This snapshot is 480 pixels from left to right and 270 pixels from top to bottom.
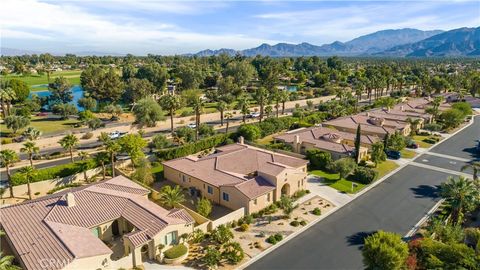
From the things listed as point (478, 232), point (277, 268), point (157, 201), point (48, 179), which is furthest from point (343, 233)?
point (48, 179)

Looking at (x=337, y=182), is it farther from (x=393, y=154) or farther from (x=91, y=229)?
(x=91, y=229)

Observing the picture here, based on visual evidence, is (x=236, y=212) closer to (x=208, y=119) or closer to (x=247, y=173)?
(x=247, y=173)

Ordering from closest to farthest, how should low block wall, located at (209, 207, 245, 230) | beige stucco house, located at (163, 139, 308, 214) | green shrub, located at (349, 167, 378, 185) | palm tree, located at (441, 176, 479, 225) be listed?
palm tree, located at (441, 176, 479, 225) < low block wall, located at (209, 207, 245, 230) < beige stucco house, located at (163, 139, 308, 214) < green shrub, located at (349, 167, 378, 185)

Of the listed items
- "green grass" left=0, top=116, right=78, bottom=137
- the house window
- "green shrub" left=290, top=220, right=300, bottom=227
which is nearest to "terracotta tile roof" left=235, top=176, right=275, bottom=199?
"green shrub" left=290, top=220, right=300, bottom=227

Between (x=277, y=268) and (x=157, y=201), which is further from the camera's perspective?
(x=157, y=201)

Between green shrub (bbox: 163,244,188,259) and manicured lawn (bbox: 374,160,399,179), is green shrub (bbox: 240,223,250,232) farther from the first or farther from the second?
manicured lawn (bbox: 374,160,399,179)

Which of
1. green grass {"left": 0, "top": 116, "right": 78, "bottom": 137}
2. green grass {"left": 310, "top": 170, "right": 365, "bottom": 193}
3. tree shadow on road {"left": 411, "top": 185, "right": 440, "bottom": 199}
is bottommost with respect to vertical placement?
tree shadow on road {"left": 411, "top": 185, "right": 440, "bottom": 199}
